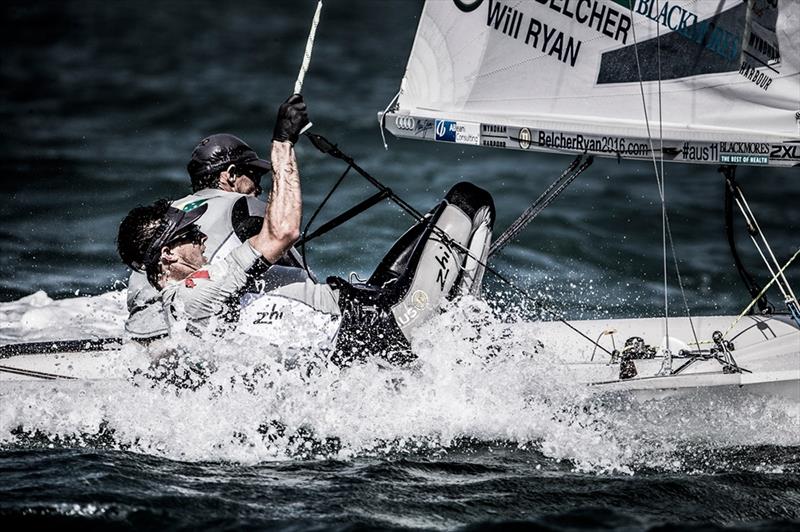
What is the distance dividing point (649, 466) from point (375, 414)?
1216mm

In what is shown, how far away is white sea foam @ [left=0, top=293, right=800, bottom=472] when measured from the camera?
5094 millimetres

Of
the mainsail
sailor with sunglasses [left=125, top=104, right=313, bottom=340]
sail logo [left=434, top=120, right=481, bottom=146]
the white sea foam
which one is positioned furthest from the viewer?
sail logo [left=434, top=120, right=481, bottom=146]

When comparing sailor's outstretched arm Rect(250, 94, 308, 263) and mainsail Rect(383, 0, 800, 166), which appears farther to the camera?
mainsail Rect(383, 0, 800, 166)

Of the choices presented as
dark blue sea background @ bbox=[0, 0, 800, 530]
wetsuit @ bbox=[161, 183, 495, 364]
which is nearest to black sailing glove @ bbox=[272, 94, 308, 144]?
wetsuit @ bbox=[161, 183, 495, 364]

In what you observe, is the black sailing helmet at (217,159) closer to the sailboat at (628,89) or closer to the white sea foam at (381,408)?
the sailboat at (628,89)

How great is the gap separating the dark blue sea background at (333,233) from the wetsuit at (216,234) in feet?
1.87

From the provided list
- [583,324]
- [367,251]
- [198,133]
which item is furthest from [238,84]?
[583,324]

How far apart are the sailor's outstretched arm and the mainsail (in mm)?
903

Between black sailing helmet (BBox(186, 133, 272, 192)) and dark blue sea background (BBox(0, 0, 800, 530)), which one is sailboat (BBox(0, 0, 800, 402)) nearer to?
dark blue sea background (BBox(0, 0, 800, 530))

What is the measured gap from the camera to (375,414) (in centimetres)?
523

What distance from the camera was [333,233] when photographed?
9094 mm

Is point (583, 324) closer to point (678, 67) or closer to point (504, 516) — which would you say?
point (678, 67)

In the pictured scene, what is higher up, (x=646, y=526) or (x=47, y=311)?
(x=47, y=311)

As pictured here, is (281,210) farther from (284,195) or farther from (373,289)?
(373,289)
